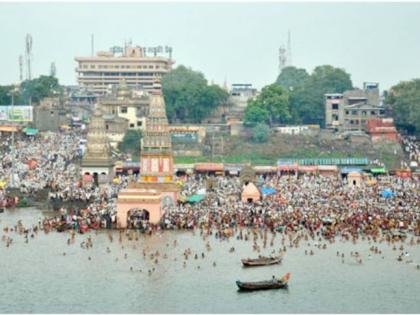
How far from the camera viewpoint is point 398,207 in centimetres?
7119

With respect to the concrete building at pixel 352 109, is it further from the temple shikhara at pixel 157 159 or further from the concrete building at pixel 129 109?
the temple shikhara at pixel 157 159

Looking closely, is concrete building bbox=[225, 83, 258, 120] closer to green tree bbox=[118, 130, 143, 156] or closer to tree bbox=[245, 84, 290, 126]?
tree bbox=[245, 84, 290, 126]

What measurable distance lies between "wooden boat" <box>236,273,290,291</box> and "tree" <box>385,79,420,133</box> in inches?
2006

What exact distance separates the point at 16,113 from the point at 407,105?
30.6 metres

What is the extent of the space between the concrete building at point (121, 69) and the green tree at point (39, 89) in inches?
637

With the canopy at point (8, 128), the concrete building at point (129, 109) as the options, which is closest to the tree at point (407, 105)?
the concrete building at point (129, 109)

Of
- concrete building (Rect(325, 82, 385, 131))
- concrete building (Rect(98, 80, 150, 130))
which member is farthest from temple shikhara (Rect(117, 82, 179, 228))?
concrete building (Rect(325, 82, 385, 131))

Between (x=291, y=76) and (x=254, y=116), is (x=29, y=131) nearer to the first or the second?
(x=254, y=116)

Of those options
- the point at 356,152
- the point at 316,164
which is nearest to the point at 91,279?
the point at 316,164

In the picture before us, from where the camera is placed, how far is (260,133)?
101125 millimetres

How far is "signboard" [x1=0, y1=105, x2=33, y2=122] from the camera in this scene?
104 meters

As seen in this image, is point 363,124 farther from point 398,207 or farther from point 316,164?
point 398,207

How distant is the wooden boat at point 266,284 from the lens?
52.2 m

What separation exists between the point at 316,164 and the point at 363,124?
17183 millimetres
